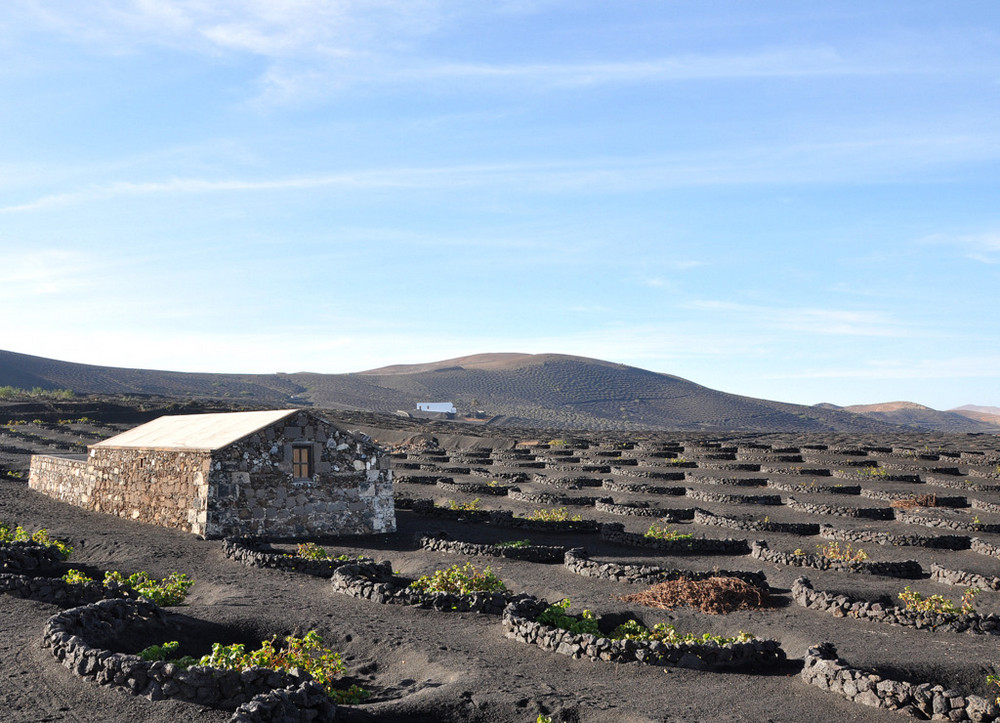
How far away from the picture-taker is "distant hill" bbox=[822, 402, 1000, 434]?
532 feet

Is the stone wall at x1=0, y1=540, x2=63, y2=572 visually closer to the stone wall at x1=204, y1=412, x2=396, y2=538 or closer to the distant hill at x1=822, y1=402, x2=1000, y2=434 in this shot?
the stone wall at x1=204, y1=412, x2=396, y2=538

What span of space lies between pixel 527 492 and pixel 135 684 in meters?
22.5

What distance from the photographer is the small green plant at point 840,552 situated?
1891cm

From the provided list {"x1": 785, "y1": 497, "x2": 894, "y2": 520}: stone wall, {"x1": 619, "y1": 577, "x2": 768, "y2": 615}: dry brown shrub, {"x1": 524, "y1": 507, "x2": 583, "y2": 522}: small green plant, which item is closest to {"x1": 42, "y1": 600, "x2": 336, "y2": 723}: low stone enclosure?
{"x1": 619, "y1": 577, "x2": 768, "y2": 615}: dry brown shrub

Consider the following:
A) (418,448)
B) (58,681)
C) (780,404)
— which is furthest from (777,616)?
(780,404)

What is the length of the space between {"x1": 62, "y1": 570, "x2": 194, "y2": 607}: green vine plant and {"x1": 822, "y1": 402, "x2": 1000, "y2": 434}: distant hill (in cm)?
16149

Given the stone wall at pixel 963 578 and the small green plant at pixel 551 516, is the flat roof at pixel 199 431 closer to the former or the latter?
the small green plant at pixel 551 516

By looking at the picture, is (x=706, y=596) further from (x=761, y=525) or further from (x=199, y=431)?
(x=199, y=431)

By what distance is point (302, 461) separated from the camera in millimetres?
21656

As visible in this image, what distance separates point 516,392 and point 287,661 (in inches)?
5269

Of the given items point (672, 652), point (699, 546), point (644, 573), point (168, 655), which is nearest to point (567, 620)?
point (672, 652)

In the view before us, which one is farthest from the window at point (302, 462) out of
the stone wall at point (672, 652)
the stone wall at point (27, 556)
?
the stone wall at point (672, 652)

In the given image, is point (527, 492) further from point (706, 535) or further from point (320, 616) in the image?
point (320, 616)

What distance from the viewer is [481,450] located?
175 ft
